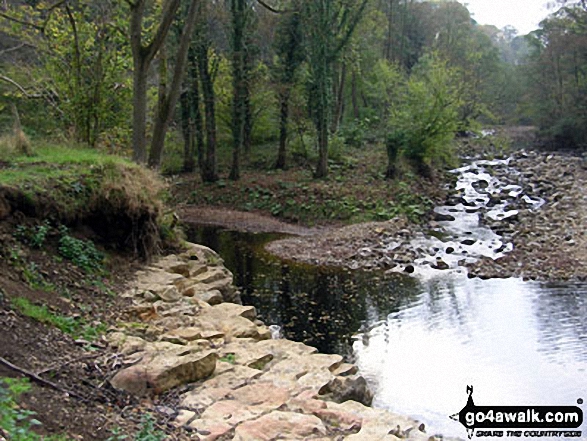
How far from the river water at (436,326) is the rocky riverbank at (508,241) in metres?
0.59

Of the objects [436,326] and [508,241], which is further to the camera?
[508,241]

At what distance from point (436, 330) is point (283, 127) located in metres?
18.1

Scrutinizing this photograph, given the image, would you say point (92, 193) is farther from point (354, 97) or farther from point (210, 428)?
point (354, 97)

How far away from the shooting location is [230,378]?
6316mm

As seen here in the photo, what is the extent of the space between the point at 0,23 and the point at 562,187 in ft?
76.3

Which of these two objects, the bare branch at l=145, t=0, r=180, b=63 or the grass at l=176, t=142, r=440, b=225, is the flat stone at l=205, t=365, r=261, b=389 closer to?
the bare branch at l=145, t=0, r=180, b=63

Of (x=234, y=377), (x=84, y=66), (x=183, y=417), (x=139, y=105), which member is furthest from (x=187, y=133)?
(x=183, y=417)

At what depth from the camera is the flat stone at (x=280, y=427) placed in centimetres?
503

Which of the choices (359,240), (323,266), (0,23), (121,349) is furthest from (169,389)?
(0,23)

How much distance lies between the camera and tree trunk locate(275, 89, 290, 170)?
88.6ft

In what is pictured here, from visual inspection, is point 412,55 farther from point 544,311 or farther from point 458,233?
point 544,311

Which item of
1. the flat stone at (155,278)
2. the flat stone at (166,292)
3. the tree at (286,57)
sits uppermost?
the tree at (286,57)

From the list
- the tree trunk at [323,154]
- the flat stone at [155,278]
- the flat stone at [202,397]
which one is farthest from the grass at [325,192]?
the flat stone at [202,397]

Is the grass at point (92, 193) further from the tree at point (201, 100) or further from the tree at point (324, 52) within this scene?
the tree at point (324, 52)
